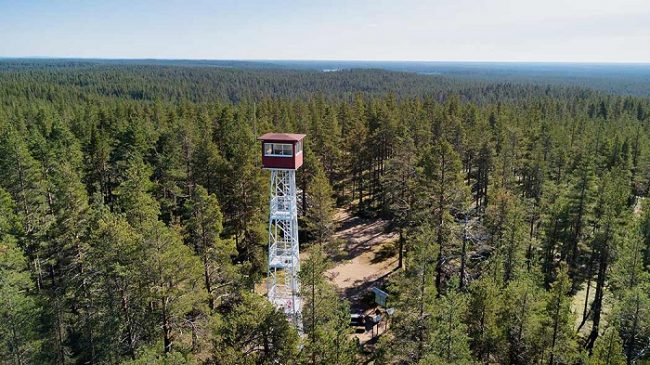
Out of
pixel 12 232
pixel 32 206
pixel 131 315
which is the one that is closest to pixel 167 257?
pixel 131 315

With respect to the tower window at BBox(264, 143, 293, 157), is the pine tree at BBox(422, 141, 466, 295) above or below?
below

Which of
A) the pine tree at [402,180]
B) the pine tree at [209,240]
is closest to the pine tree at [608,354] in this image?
the pine tree at [402,180]

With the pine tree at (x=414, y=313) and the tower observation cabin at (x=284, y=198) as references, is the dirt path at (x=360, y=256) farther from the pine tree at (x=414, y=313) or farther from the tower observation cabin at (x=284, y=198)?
the pine tree at (x=414, y=313)

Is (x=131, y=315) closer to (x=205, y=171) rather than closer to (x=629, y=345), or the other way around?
(x=205, y=171)

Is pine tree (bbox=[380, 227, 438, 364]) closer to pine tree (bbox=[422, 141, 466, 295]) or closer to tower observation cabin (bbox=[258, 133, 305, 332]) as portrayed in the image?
tower observation cabin (bbox=[258, 133, 305, 332])

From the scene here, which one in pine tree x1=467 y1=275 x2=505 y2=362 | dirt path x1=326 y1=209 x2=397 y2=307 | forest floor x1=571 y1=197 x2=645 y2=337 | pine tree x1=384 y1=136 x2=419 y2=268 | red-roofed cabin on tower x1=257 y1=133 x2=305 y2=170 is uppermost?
red-roofed cabin on tower x1=257 y1=133 x2=305 y2=170

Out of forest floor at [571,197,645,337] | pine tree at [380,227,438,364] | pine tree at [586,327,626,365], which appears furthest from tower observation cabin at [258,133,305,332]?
forest floor at [571,197,645,337]
